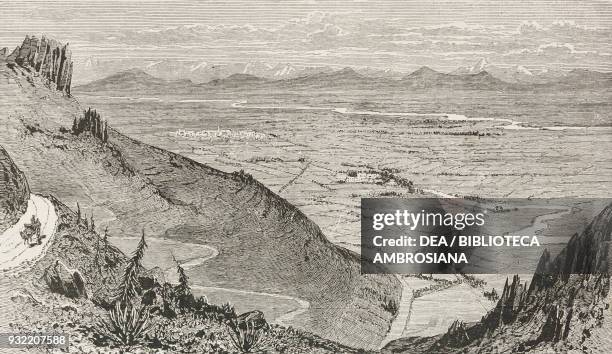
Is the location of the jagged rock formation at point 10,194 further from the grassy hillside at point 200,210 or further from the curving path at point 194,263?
the curving path at point 194,263

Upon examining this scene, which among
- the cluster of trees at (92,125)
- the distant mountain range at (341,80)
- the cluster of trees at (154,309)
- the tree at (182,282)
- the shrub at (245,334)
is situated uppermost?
the distant mountain range at (341,80)

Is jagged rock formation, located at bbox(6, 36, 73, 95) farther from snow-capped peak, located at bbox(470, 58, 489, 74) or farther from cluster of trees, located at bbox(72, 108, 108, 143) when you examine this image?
snow-capped peak, located at bbox(470, 58, 489, 74)

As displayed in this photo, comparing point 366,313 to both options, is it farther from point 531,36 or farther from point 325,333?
point 531,36

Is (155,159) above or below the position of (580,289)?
above

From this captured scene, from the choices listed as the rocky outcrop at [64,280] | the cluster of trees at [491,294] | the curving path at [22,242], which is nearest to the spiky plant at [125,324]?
the rocky outcrop at [64,280]

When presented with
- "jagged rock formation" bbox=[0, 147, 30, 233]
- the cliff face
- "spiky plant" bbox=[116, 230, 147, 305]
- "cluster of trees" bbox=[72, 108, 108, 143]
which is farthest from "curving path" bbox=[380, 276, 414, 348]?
"jagged rock formation" bbox=[0, 147, 30, 233]

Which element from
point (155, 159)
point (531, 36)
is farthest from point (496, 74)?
point (155, 159)

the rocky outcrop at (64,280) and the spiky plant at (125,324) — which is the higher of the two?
the rocky outcrop at (64,280)
